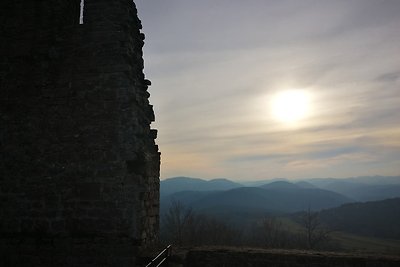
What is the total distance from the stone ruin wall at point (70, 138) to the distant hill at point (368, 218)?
9647 cm

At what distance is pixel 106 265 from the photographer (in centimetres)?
460

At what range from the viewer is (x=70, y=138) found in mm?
4898

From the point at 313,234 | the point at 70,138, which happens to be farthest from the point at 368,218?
the point at 70,138

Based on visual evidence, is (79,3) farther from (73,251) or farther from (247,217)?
(247,217)

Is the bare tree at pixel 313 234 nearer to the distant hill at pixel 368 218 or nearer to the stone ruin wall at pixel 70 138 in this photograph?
the distant hill at pixel 368 218

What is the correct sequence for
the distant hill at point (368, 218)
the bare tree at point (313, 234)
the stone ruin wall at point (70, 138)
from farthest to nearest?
the distant hill at point (368, 218) → the bare tree at point (313, 234) → the stone ruin wall at point (70, 138)

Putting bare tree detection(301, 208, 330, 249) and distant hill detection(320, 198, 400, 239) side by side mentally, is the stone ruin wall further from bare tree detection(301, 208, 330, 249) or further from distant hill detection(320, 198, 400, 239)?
distant hill detection(320, 198, 400, 239)

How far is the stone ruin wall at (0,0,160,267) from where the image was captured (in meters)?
4.70

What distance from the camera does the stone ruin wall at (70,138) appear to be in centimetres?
470

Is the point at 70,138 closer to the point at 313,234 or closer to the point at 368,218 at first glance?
the point at 313,234

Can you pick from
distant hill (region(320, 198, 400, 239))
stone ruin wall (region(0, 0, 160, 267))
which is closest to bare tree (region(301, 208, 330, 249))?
distant hill (region(320, 198, 400, 239))

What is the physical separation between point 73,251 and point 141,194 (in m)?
1.31

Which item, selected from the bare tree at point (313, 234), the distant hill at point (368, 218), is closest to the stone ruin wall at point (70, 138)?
the bare tree at point (313, 234)

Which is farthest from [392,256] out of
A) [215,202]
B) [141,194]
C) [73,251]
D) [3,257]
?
[215,202]
